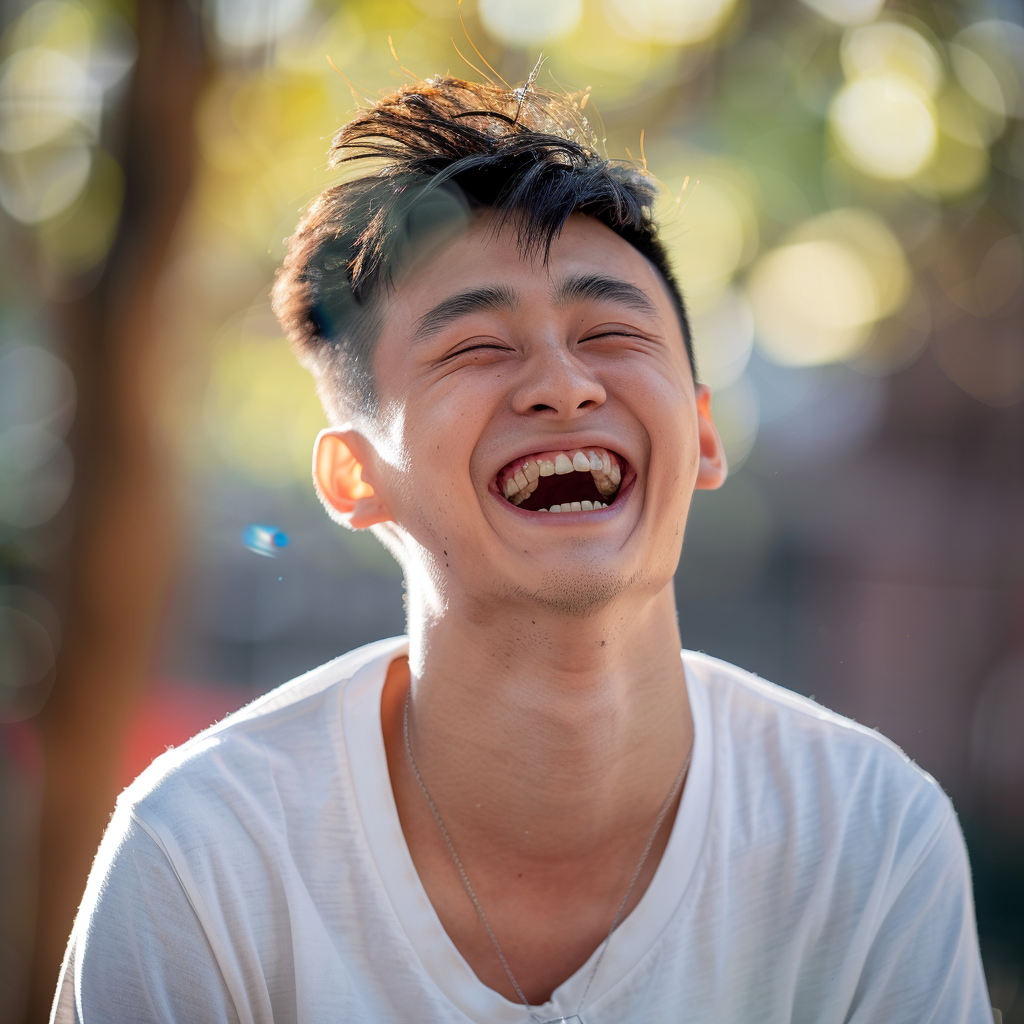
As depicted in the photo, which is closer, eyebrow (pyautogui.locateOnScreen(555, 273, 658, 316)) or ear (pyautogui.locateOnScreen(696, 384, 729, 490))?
eyebrow (pyautogui.locateOnScreen(555, 273, 658, 316))

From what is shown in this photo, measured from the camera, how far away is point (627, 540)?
2242 millimetres

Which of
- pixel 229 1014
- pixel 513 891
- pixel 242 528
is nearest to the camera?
pixel 229 1014

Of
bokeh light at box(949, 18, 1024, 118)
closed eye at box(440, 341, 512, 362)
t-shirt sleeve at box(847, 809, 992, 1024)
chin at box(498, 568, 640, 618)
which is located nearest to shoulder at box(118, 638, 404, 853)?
chin at box(498, 568, 640, 618)

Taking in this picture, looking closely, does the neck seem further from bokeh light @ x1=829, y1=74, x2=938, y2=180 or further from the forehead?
bokeh light @ x1=829, y1=74, x2=938, y2=180

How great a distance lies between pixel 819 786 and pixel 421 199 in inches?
72.6

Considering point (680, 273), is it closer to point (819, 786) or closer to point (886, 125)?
point (819, 786)

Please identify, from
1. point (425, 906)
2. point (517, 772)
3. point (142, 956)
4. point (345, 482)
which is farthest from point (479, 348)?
point (142, 956)

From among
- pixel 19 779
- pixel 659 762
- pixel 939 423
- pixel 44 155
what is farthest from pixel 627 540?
pixel 939 423

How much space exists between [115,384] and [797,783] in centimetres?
313

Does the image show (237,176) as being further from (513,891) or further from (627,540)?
(513,891)

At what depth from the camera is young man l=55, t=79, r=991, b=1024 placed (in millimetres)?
2145

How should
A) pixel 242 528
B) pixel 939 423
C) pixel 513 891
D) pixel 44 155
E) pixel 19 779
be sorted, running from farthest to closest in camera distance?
pixel 242 528 → pixel 939 423 → pixel 19 779 → pixel 44 155 → pixel 513 891

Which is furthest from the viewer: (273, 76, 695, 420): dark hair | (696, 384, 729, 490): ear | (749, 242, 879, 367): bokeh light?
(749, 242, 879, 367): bokeh light

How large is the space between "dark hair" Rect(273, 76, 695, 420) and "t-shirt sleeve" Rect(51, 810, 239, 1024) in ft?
4.16
